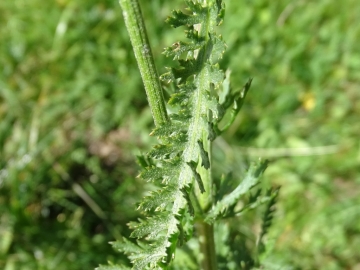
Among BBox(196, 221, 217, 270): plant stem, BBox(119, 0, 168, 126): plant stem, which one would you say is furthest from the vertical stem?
BBox(119, 0, 168, 126): plant stem

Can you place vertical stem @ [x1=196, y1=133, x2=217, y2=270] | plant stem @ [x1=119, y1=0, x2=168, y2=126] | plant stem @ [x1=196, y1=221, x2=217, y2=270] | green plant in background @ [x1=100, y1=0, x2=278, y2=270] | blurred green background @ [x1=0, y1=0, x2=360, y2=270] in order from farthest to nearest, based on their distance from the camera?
blurred green background @ [x1=0, y1=0, x2=360, y2=270]
plant stem @ [x1=196, y1=221, x2=217, y2=270]
vertical stem @ [x1=196, y1=133, x2=217, y2=270]
green plant in background @ [x1=100, y1=0, x2=278, y2=270]
plant stem @ [x1=119, y1=0, x2=168, y2=126]

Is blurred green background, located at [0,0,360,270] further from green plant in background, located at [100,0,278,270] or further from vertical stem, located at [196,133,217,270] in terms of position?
green plant in background, located at [100,0,278,270]

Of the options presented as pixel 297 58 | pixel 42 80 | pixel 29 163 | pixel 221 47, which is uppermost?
pixel 42 80

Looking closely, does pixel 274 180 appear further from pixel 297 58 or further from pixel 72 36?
pixel 72 36

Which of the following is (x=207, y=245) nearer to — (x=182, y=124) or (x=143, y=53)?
(x=182, y=124)

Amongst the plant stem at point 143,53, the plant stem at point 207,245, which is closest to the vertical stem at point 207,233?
the plant stem at point 207,245

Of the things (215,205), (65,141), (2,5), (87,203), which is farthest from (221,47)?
(2,5)
